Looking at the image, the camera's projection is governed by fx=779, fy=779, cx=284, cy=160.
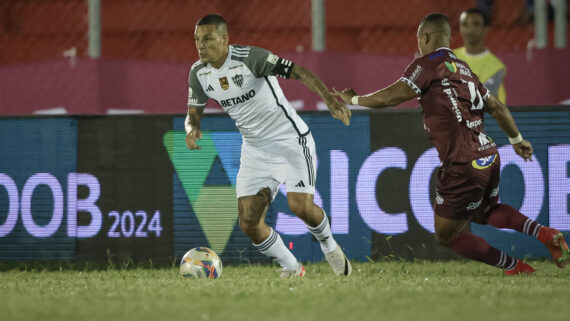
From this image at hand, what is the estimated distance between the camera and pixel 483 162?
17.7ft

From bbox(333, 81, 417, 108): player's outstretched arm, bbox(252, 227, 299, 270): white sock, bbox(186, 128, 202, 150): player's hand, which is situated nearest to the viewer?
bbox(333, 81, 417, 108): player's outstretched arm

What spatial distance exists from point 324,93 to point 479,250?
1.56 m

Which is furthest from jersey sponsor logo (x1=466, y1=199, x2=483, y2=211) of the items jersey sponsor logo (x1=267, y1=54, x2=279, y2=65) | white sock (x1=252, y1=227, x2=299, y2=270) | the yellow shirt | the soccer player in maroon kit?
the yellow shirt

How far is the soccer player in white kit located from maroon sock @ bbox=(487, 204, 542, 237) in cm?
115

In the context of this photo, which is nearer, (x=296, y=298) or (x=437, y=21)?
(x=296, y=298)

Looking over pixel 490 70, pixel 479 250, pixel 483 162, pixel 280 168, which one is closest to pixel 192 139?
pixel 280 168

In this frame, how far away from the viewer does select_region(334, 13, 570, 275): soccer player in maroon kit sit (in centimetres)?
538

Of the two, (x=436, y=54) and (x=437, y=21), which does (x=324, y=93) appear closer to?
(x=436, y=54)

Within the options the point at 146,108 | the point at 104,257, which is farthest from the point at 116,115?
the point at 104,257

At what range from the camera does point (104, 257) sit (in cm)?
707

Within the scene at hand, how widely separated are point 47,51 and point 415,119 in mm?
4630

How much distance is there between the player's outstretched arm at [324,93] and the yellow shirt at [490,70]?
2395 mm

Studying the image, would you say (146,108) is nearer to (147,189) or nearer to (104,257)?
(147,189)

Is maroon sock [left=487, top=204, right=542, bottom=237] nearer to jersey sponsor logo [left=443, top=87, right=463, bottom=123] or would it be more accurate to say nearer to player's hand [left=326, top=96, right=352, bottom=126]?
jersey sponsor logo [left=443, top=87, right=463, bottom=123]
